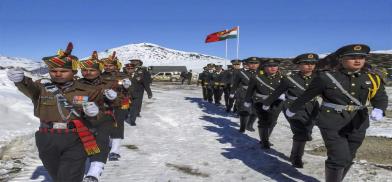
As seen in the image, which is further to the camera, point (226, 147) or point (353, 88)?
point (226, 147)

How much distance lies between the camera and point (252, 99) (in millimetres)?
9016

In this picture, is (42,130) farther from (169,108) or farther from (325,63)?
(169,108)

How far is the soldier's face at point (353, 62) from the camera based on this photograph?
512 cm

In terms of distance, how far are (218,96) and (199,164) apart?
11.1 m

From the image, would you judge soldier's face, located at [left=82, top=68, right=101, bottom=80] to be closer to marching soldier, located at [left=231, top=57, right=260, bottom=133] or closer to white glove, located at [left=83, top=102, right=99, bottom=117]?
white glove, located at [left=83, top=102, right=99, bottom=117]

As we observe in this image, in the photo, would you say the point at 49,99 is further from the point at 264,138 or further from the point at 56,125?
the point at 264,138

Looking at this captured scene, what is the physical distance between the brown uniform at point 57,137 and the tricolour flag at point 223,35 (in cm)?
2773

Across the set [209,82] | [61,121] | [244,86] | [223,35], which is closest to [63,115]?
[61,121]

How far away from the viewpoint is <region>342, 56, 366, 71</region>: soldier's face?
16.8ft

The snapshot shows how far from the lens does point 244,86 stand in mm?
12273

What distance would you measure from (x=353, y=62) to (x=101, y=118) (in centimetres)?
318

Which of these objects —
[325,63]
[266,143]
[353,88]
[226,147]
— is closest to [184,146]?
[226,147]

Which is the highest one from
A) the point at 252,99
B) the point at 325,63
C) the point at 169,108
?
the point at 325,63

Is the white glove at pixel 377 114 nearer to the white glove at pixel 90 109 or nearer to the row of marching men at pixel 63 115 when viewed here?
the row of marching men at pixel 63 115
